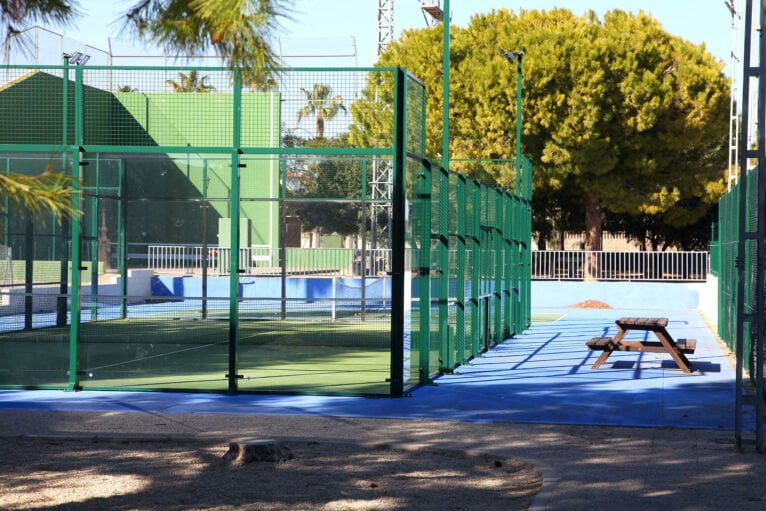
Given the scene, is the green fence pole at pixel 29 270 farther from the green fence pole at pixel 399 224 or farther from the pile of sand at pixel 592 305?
the pile of sand at pixel 592 305

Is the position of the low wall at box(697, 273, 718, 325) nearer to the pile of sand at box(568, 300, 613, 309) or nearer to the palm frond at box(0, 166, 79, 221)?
the pile of sand at box(568, 300, 613, 309)

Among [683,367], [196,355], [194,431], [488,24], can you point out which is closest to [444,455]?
[194,431]

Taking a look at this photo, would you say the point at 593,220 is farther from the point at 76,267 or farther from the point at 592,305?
the point at 76,267

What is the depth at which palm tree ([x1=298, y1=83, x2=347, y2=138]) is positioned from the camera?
37.0 ft

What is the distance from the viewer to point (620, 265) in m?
34.8

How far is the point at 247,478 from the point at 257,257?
62.1ft

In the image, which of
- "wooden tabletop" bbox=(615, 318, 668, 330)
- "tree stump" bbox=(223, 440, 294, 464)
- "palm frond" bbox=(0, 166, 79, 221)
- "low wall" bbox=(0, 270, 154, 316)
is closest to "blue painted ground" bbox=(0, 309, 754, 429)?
"wooden tabletop" bbox=(615, 318, 668, 330)

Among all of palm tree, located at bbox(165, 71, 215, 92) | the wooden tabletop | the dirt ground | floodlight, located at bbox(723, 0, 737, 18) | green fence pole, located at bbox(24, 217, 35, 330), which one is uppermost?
floodlight, located at bbox(723, 0, 737, 18)

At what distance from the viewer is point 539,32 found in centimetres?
3912

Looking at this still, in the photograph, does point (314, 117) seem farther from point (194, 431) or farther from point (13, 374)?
point (13, 374)

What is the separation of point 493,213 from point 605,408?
22.7ft

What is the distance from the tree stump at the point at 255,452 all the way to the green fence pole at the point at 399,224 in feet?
11.0

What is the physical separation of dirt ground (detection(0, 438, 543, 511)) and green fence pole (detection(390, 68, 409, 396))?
9.06 ft

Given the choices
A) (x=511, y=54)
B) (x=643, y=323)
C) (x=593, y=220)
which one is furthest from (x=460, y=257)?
(x=593, y=220)
